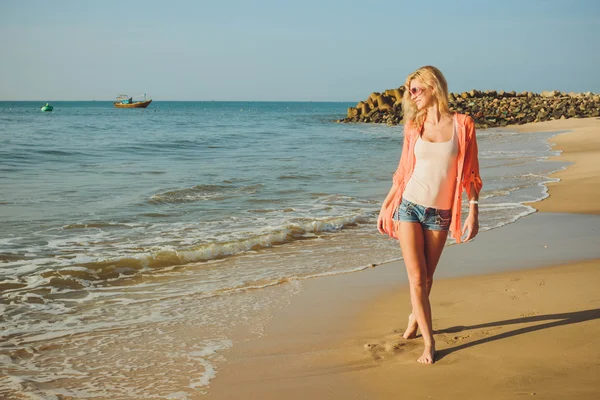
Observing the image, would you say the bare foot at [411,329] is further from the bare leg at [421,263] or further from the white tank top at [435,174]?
the white tank top at [435,174]

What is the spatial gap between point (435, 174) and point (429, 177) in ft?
0.14

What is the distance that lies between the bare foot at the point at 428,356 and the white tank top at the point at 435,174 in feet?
3.03

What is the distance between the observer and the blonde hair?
4.10m

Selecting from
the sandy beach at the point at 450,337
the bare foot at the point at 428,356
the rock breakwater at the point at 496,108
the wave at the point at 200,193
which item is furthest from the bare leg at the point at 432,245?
the rock breakwater at the point at 496,108

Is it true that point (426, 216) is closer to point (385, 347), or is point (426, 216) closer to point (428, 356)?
point (428, 356)

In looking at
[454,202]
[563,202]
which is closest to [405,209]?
[454,202]

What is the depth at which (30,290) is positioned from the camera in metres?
6.61

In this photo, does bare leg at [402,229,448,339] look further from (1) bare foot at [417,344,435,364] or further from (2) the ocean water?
(2) the ocean water

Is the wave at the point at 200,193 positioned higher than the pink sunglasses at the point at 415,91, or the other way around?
the pink sunglasses at the point at 415,91

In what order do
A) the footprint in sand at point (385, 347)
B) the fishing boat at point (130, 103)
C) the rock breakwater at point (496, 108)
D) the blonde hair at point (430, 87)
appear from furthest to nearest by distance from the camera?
the fishing boat at point (130, 103), the rock breakwater at point (496, 108), the footprint in sand at point (385, 347), the blonde hair at point (430, 87)

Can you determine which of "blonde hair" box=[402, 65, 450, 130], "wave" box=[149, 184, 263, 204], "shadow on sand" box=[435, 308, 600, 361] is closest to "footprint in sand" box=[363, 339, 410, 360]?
"shadow on sand" box=[435, 308, 600, 361]

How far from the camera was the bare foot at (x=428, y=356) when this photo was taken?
13.8 feet

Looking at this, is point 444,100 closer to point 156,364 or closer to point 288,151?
point 156,364

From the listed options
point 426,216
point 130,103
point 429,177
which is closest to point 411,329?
point 426,216
